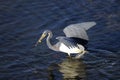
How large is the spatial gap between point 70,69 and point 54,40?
2057 millimetres

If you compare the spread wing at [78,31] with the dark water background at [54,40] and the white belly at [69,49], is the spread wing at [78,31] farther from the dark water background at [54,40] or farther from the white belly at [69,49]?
the dark water background at [54,40]

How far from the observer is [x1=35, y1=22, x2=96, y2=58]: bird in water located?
51.1ft

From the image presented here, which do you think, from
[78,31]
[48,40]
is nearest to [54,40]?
[48,40]

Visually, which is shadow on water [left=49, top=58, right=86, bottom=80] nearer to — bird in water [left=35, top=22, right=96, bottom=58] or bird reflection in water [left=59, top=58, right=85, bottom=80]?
bird reflection in water [left=59, top=58, right=85, bottom=80]

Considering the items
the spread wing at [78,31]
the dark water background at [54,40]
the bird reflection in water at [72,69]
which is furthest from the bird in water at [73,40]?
the dark water background at [54,40]

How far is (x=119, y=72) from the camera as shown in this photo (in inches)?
602

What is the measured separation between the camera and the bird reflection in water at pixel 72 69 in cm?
1524

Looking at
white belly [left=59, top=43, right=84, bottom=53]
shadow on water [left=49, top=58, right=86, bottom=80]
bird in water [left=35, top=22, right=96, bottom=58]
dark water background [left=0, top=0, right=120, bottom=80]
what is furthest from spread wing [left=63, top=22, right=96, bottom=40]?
shadow on water [left=49, top=58, right=86, bottom=80]

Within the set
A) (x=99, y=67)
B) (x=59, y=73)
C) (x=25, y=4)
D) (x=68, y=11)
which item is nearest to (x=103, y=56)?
(x=99, y=67)

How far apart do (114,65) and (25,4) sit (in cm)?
647

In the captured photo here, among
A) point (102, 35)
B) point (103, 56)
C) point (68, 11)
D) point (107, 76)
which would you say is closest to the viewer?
point (107, 76)

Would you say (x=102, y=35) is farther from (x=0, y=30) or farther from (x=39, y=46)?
(x=0, y=30)

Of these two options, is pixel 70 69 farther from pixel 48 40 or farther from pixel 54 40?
pixel 54 40

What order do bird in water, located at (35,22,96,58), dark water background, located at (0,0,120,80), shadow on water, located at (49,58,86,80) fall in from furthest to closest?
bird in water, located at (35,22,96,58), dark water background, located at (0,0,120,80), shadow on water, located at (49,58,86,80)
